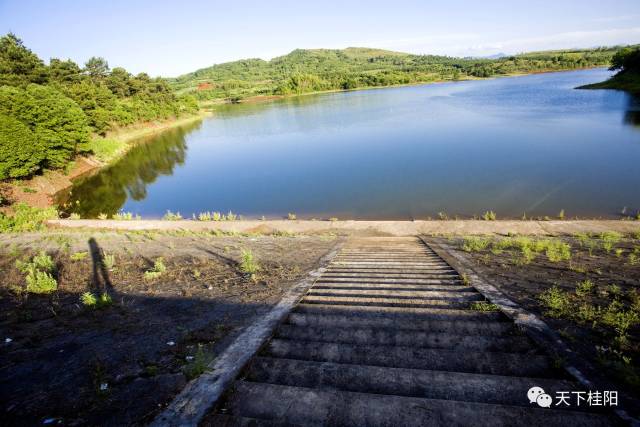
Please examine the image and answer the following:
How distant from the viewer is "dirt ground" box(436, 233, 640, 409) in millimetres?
3676

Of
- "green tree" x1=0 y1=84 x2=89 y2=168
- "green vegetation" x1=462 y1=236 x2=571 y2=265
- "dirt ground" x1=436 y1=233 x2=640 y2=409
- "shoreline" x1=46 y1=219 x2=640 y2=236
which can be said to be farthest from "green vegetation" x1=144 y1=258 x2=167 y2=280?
"green tree" x1=0 y1=84 x2=89 y2=168

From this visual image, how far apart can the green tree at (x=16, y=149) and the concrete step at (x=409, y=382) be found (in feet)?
105

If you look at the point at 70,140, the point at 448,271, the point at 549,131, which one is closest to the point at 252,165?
the point at 70,140

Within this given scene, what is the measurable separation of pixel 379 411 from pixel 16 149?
1340 inches

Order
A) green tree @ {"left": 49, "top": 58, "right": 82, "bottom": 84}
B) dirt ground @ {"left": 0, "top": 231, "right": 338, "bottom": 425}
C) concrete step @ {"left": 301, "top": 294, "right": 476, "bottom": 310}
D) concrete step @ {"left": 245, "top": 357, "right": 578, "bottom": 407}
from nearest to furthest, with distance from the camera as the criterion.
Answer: concrete step @ {"left": 245, "top": 357, "right": 578, "bottom": 407} → dirt ground @ {"left": 0, "top": 231, "right": 338, "bottom": 425} → concrete step @ {"left": 301, "top": 294, "right": 476, "bottom": 310} → green tree @ {"left": 49, "top": 58, "right": 82, "bottom": 84}

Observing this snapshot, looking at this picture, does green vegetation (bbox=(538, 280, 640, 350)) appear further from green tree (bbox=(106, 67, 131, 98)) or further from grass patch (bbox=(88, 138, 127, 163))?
green tree (bbox=(106, 67, 131, 98))

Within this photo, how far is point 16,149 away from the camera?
83.6 feet

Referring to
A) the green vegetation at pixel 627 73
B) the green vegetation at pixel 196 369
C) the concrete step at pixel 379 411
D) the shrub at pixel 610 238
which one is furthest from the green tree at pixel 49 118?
the green vegetation at pixel 627 73

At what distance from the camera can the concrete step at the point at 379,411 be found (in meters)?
2.78

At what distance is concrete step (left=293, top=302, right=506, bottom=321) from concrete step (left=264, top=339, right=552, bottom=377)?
100 cm

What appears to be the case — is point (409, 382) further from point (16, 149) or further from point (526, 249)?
point (16, 149)

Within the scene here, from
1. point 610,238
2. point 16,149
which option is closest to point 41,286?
point 610,238

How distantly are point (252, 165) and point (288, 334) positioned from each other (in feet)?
108

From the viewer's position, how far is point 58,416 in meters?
3.51
